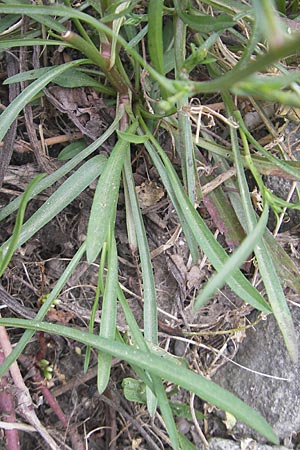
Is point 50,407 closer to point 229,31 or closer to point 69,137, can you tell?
point 69,137

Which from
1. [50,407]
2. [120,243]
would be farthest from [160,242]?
[50,407]

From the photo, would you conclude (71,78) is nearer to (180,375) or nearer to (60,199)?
(60,199)

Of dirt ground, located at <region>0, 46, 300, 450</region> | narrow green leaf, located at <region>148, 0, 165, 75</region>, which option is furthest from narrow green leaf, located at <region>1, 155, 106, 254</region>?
narrow green leaf, located at <region>148, 0, 165, 75</region>

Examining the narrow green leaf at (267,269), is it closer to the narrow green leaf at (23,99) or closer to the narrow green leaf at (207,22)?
the narrow green leaf at (207,22)

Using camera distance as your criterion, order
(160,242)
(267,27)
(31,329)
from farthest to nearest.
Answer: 1. (160,242)
2. (31,329)
3. (267,27)

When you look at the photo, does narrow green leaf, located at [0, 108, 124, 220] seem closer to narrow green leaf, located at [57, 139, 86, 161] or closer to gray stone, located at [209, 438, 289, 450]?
narrow green leaf, located at [57, 139, 86, 161]

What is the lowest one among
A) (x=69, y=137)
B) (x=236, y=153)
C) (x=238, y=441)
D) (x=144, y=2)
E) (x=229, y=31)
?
(x=238, y=441)

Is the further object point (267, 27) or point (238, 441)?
point (238, 441)

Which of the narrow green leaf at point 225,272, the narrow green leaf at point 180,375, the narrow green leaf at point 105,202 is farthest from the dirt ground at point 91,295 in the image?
the narrow green leaf at point 225,272
